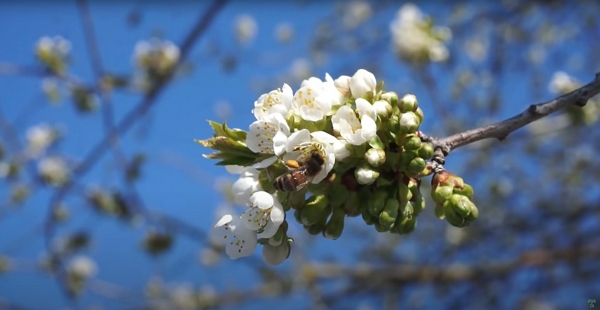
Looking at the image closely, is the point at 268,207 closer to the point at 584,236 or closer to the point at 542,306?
the point at 584,236

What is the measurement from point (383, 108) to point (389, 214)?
0.84 feet

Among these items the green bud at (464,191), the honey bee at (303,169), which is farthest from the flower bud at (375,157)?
the green bud at (464,191)

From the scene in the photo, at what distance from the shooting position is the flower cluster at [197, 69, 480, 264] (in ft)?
4.16

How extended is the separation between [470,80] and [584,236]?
218 centimetres

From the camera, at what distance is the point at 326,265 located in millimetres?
5219

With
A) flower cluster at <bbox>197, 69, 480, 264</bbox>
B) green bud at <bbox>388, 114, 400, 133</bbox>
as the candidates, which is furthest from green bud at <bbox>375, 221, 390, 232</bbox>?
green bud at <bbox>388, 114, 400, 133</bbox>

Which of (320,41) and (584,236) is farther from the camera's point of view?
(320,41)

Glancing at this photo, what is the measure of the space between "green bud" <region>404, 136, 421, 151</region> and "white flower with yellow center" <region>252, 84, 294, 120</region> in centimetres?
30

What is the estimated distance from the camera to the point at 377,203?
1.31 meters

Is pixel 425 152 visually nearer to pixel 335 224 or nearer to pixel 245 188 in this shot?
pixel 335 224

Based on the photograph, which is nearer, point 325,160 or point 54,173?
point 325,160

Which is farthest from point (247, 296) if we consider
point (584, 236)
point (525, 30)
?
point (525, 30)

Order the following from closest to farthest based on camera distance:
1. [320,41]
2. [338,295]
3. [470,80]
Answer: [338,295]
[470,80]
[320,41]

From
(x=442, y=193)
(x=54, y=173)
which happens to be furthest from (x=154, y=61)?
(x=442, y=193)
